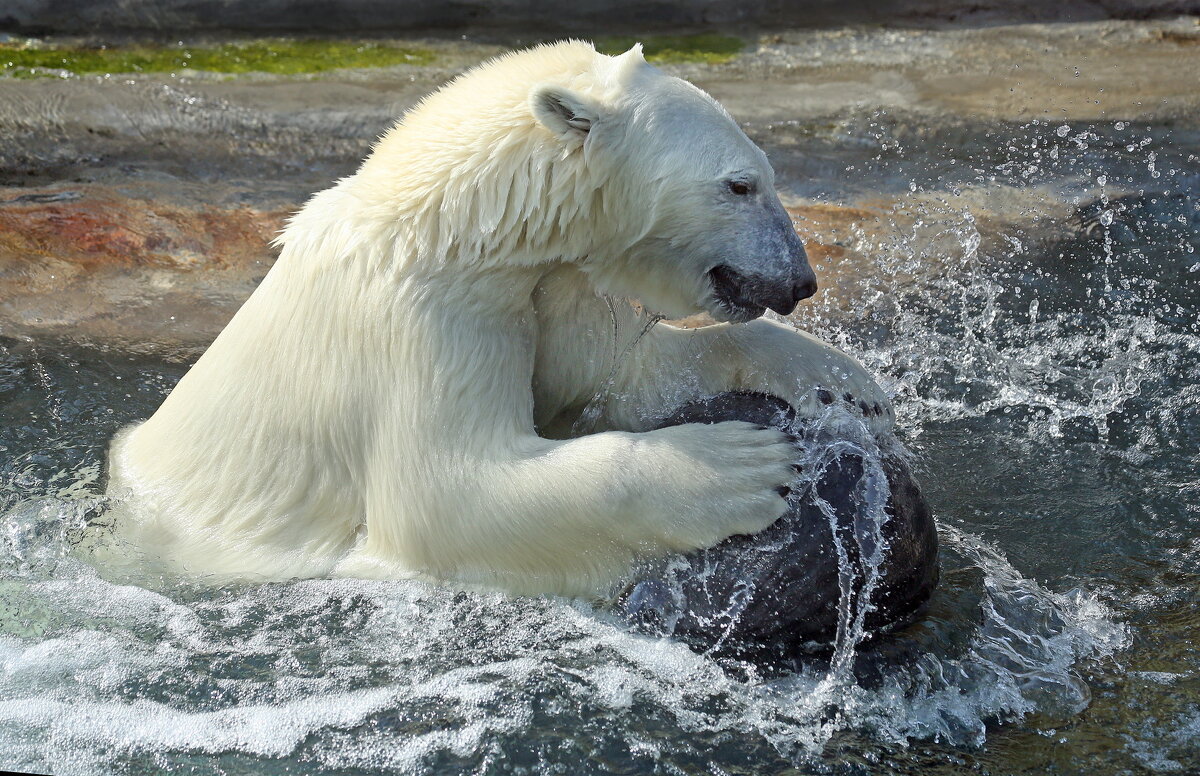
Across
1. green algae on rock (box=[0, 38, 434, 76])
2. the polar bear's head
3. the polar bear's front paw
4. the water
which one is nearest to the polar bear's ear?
the polar bear's head

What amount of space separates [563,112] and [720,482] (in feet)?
3.56

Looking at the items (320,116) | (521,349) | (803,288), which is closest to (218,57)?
(320,116)

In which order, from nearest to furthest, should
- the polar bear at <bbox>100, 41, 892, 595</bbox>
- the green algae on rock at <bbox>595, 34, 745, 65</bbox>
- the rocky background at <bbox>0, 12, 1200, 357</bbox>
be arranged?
the polar bear at <bbox>100, 41, 892, 595</bbox> < the rocky background at <bbox>0, 12, 1200, 357</bbox> < the green algae on rock at <bbox>595, 34, 745, 65</bbox>

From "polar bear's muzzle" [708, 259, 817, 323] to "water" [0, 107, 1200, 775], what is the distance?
0.99 metres

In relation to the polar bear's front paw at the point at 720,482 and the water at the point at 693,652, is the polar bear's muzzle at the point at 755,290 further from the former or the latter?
the water at the point at 693,652

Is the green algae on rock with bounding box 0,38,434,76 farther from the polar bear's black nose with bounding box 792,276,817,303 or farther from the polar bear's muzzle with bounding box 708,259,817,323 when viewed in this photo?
the polar bear's black nose with bounding box 792,276,817,303

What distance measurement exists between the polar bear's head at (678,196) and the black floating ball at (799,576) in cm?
50

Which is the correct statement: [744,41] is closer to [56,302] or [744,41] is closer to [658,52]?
[658,52]

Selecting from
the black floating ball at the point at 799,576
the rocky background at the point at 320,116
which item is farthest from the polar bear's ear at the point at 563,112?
the rocky background at the point at 320,116

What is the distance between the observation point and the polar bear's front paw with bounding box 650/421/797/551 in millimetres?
3188

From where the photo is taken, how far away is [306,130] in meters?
7.79

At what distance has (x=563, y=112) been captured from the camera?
3264 mm

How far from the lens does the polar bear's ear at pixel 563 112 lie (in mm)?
3201

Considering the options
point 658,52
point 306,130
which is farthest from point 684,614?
point 658,52
